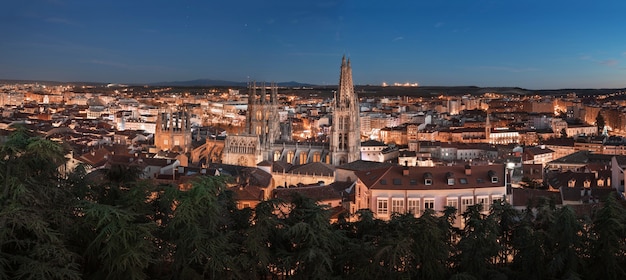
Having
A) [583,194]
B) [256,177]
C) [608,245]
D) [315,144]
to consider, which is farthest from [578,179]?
[608,245]

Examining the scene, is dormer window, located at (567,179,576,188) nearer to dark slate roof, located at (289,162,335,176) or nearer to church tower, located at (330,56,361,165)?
dark slate roof, located at (289,162,335,176)

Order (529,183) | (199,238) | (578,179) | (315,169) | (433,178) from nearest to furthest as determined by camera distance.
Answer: (199,238)
(433,178)
(578,179)
(529,183)
(315,169)

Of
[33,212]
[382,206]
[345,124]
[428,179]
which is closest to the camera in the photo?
[33,212]

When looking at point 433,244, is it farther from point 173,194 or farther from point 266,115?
point 266,115

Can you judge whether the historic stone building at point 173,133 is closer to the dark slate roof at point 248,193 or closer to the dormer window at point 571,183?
the dark slate roof at point 248,193

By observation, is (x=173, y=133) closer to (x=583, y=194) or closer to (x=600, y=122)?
(x=583, y=194)

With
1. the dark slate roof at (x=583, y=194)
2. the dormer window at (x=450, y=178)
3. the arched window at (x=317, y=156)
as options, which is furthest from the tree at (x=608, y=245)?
the arched window at (x=317, y=156)

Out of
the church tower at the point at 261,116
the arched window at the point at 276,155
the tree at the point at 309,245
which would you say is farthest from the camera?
the church tower at the point at 261,116
